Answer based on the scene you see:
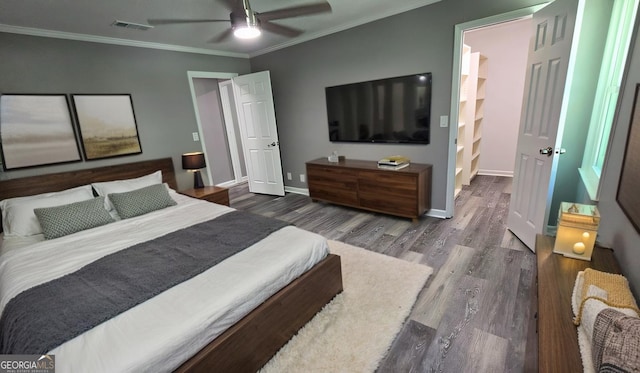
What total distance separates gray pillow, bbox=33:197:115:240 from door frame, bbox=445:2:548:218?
355cm

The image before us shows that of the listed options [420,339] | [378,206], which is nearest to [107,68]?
[378,206]

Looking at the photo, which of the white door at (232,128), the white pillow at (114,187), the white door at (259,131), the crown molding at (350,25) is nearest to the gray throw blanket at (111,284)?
the white pillow at (114,187)

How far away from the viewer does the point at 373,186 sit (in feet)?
11.1

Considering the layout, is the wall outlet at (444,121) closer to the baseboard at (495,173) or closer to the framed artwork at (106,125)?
the baseboard at (495,173)

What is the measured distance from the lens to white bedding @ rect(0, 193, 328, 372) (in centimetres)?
107

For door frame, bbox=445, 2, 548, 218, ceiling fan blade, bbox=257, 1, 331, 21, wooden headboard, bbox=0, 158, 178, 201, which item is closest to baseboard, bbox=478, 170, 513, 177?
door frame, bbox=445, 2, 548, 218

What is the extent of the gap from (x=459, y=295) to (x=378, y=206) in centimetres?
156

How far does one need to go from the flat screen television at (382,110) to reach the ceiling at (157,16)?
0.76m

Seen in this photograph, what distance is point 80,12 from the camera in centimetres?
235

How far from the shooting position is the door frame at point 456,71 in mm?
2426

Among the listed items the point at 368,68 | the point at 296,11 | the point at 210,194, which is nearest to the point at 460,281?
the point at 296,11

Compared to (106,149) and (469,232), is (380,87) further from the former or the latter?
(106,149)

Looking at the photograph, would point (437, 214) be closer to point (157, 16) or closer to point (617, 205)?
point (617, 205)

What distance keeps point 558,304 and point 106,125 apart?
4189 mm
